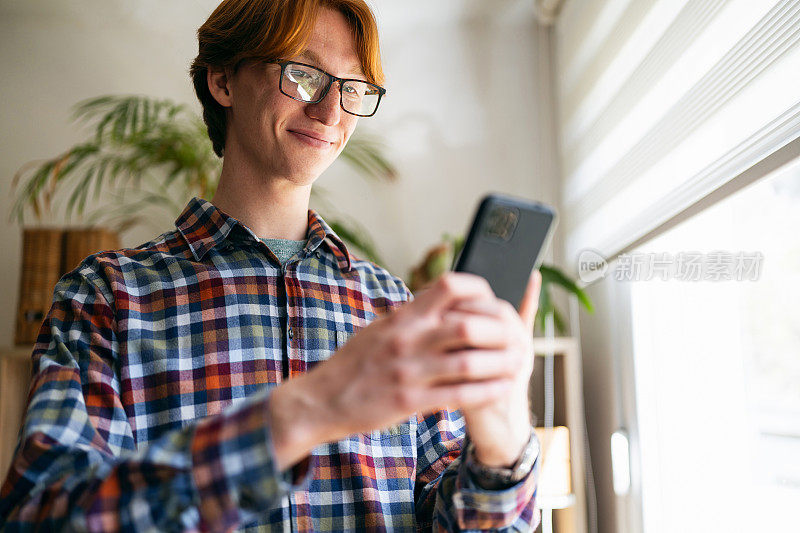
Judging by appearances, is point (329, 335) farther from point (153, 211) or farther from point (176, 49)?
point (176, 49)

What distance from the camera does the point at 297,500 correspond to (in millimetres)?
747

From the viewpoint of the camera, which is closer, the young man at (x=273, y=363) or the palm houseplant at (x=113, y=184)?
the young man at (x=273, y=363)

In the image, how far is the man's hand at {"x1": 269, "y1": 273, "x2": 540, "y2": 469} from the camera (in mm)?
458

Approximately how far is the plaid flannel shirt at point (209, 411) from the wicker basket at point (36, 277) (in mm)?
1226

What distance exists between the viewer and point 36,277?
192cm

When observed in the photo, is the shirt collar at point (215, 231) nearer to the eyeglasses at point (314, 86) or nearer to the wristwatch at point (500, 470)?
the eyeglasses at point (314, 86)

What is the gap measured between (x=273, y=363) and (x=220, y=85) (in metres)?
0.42

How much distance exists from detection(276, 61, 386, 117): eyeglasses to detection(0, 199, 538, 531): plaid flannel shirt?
0.17 meters

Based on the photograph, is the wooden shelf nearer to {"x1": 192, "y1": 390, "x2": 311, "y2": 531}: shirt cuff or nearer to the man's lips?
the man's lips

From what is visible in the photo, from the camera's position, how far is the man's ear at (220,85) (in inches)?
37.6

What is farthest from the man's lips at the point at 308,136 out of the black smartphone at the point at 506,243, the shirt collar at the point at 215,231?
the black smartphone at the point at 506,243

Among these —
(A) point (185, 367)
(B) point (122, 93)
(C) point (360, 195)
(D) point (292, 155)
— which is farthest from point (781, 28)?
(B) point (122, 93)

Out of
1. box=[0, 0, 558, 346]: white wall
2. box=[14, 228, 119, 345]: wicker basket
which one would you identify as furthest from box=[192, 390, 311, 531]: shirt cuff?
box=[0, 0, 558, 346]: white wall

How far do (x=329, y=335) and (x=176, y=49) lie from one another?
1.92 metres
